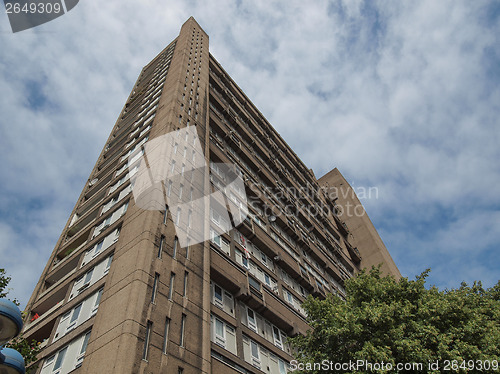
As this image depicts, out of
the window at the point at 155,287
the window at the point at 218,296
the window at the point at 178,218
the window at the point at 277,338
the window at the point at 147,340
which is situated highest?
the window at the point at 178,218

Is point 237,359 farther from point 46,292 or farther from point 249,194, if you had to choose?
point 249,194

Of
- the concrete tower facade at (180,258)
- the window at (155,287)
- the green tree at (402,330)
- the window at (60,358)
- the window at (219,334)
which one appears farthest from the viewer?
the window at (219,334)

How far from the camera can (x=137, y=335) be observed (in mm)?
14938

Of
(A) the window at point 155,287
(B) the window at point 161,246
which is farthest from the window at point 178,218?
(A) the window at point 155,287

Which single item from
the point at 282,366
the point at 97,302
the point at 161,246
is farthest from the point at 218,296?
the point at 97,302

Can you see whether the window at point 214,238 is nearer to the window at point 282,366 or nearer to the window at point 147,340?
the window at point 282,366

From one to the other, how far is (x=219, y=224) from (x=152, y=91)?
22.7 metres

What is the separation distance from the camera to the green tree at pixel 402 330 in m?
14.5

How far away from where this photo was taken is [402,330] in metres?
15.6

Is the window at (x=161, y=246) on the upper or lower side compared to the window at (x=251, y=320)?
upper

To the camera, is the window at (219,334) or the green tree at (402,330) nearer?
the green tree at (402,330)

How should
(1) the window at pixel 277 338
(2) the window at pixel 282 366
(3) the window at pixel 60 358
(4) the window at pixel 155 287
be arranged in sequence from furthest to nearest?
(1) the window at pixel 277 338 → (2) the window at pixel 282 366 → (3) the window at pixel 60 358 → (4) the window at pixel 155 287

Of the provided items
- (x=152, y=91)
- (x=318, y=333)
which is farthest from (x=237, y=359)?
(x=152, y=91)

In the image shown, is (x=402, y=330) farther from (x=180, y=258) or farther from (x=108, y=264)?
(x=108, y=264)
